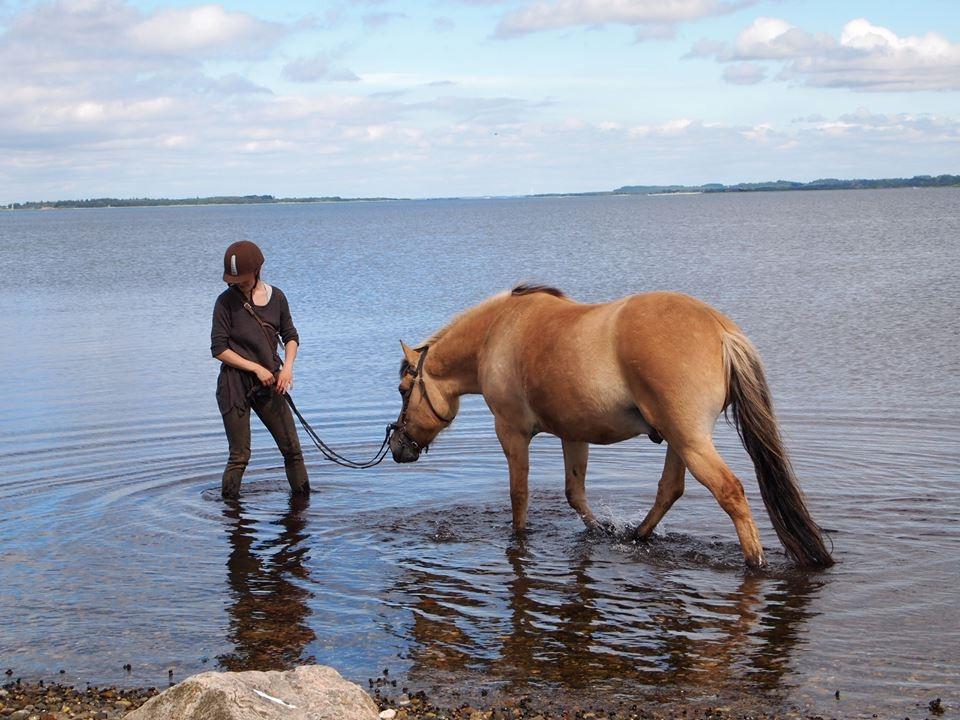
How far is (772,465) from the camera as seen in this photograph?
7.32 metres

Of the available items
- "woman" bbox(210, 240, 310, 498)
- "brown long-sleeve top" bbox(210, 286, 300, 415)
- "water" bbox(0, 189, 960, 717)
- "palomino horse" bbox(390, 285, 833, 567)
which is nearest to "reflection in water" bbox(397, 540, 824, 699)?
"water" bbox(0, 189, 960, 717)

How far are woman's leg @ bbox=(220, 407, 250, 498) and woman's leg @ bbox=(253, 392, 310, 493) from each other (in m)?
0.17

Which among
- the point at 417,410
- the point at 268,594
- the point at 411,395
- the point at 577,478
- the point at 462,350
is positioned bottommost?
the point at 268,594

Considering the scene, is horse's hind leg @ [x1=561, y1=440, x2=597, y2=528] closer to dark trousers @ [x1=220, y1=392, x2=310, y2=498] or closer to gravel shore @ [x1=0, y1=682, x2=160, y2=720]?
dark trousers @ [x1=220, y1=392, x2=310, y2=498]

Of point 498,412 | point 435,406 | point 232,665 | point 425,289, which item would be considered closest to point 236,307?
point 435,406

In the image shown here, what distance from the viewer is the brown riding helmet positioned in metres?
9.01

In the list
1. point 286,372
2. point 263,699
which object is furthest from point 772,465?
point 286,372

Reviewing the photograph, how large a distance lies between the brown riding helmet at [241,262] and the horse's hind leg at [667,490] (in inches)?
145

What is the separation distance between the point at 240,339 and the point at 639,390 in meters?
3.75

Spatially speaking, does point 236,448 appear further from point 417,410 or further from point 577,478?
point 577,478

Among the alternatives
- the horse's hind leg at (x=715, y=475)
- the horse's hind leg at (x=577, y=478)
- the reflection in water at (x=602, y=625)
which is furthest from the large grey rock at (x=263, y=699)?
the horse's hind leg at (x=577, y=478)

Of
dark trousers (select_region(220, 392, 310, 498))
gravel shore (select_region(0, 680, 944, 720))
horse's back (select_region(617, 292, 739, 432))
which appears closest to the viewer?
gravel shore (select_region(0, 680, 944, 720))

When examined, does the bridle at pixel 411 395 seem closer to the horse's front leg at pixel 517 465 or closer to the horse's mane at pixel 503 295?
the horse's mane at pixel 503 295

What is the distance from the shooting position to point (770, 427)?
23.6 ft
